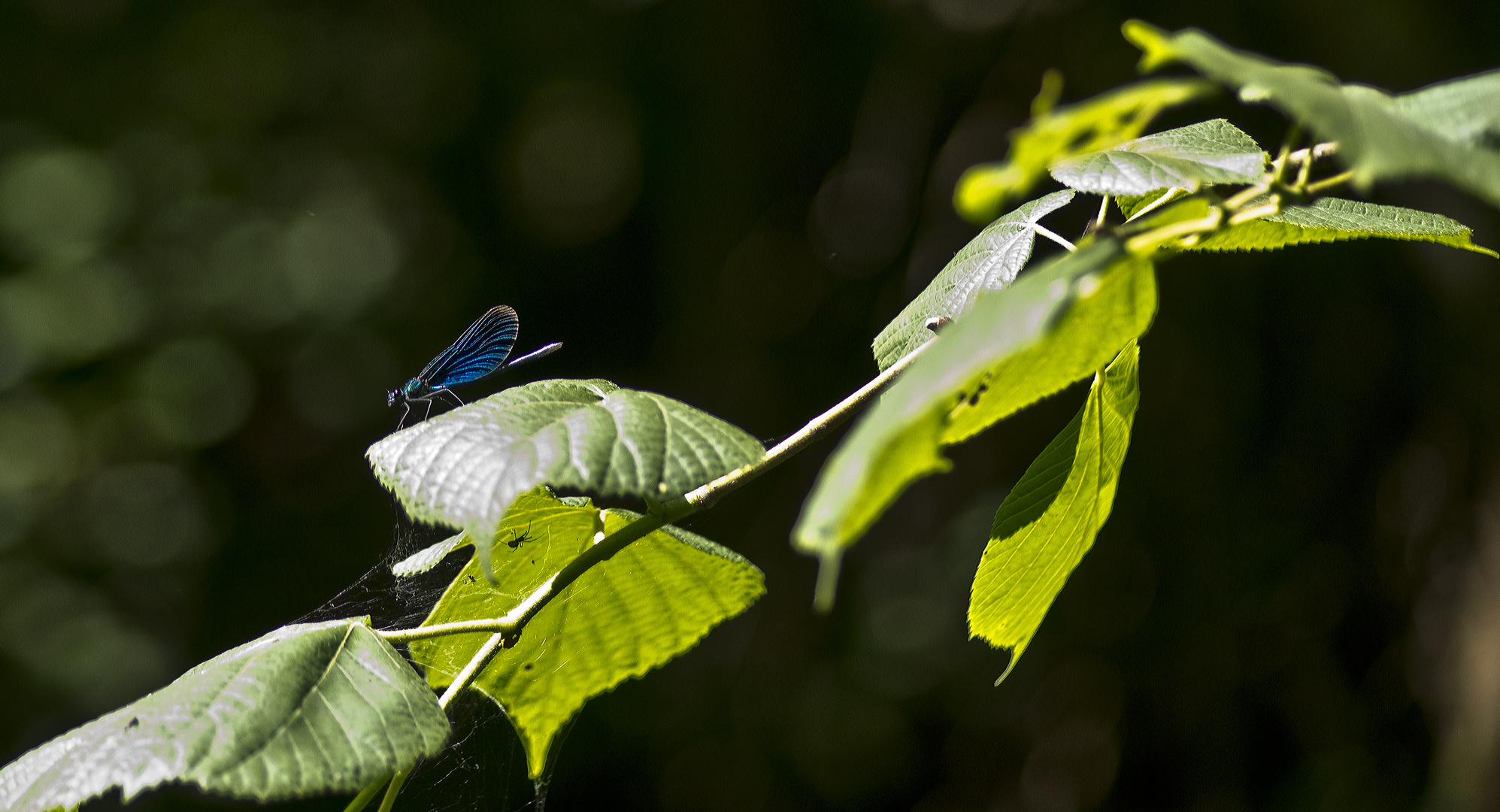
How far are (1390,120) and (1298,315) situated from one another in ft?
9.82

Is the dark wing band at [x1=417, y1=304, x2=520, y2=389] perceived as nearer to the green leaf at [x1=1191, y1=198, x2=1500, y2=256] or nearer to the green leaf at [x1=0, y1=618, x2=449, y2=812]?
the green leaf at [x1=0, y1=618, x2=449, y2=812]

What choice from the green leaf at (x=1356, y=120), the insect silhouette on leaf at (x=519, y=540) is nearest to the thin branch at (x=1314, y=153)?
the green leaf at (x=1356, y=120)

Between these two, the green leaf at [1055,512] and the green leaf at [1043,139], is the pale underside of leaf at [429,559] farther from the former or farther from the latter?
the green leaf at [1043,139]

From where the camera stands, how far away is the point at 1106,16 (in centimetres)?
302

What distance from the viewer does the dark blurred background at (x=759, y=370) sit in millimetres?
2891

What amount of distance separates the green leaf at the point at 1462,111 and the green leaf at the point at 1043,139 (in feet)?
0.45

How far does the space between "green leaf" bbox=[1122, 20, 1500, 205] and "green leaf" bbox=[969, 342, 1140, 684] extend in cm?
31

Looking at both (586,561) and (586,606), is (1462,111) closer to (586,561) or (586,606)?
(586,561)

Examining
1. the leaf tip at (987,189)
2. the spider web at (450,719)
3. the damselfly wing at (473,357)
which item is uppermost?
the leaf tip at (987,189)

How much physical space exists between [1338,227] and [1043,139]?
16.3 inches

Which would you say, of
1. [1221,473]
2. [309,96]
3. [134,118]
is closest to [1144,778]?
[1221,473]

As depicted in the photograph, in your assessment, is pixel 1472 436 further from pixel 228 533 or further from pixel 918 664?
pixel 228 533

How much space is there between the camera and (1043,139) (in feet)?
1.09

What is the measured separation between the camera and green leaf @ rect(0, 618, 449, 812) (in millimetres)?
493
